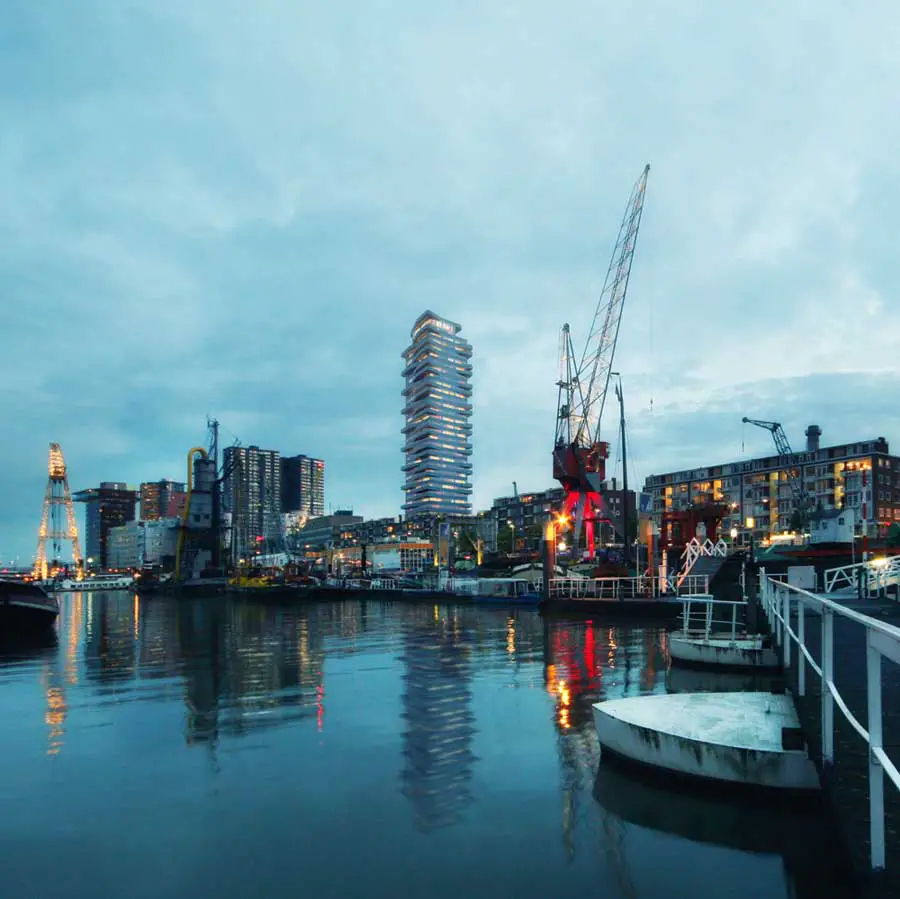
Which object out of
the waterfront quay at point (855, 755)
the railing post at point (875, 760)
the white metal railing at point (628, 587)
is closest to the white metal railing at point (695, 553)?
the white metal railing at point (628, 587)

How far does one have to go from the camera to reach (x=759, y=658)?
21.8 meters

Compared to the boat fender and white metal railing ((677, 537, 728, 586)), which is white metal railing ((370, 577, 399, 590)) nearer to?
white metal railing ((677, 537, 728, 586))

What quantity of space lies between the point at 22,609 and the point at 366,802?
43.4 m

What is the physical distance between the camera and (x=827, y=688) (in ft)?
27.9

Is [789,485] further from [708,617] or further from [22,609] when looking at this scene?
[22,609]

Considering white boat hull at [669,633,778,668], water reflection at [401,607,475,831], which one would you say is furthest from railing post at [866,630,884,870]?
white boat hull at [669,633,778,668]

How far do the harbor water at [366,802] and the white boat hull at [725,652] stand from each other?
135cm

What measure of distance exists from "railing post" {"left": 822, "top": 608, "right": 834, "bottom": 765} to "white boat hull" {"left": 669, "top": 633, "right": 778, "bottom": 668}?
1349 centimetres

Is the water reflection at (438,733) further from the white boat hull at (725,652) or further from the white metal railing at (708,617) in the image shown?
the white metal railing at (708,617)

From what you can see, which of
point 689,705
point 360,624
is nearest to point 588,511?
point 360,624

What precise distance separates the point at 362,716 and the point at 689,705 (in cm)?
799

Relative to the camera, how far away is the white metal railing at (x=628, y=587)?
4700cm

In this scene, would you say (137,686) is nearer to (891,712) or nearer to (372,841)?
(372,841)

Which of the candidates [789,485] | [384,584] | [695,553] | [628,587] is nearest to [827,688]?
[695,553]
